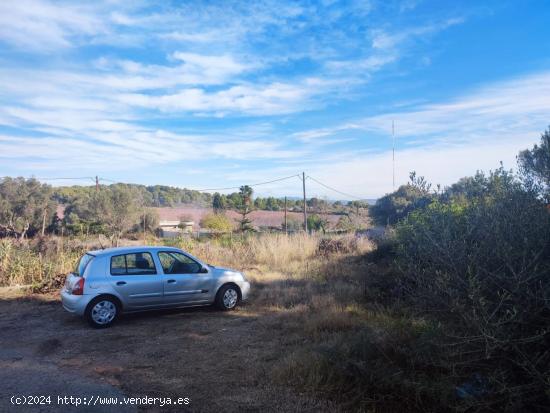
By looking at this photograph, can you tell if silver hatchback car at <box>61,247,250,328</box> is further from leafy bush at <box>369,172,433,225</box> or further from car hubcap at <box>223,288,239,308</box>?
leafy bush at <box>369,172,433,225</box>

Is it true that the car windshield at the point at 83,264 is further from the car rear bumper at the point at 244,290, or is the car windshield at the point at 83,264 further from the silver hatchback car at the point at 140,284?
the car rear bumper at the point at 244,290

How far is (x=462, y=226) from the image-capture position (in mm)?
4320

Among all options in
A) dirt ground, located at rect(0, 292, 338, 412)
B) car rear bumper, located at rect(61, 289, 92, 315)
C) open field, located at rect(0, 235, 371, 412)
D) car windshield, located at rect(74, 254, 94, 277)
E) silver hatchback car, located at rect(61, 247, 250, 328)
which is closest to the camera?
dirt ground, located at rect(0, 292, 338, 412)

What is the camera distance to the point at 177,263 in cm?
908

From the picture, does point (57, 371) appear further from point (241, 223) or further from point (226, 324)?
point (241, 223)

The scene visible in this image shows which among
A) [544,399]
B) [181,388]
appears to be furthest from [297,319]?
[544,399]

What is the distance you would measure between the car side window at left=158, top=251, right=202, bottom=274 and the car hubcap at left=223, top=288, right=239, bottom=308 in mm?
847

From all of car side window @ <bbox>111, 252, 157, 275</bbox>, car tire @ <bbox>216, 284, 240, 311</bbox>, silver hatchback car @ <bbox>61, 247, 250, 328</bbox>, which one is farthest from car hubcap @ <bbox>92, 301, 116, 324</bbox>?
car tire @ <bbox>216, 284, 240, 311</bbox>

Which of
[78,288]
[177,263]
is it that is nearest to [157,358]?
[78,288]

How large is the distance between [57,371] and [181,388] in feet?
6.01

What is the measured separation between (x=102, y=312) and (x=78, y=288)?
0.61m

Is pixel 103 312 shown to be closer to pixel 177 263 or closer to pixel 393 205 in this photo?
pixel 177 263

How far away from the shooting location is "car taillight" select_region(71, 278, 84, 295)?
7.90m

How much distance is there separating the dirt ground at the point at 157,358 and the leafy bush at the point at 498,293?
60.9 inches
